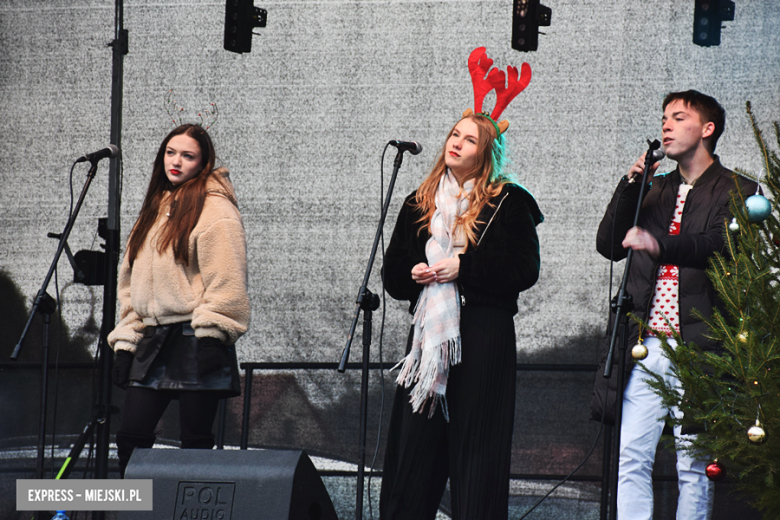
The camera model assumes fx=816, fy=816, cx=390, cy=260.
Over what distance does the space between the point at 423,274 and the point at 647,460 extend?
2.97ft

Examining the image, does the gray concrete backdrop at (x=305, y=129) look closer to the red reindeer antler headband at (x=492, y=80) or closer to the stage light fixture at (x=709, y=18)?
→ the stage light fixture at (x=709, y=18)

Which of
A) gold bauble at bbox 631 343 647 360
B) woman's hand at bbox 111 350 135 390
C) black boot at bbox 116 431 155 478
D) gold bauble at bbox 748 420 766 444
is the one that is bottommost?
black boot at bbox 116 431 155 478

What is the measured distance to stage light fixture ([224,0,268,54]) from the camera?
385cm

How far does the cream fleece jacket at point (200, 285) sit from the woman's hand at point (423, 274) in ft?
2.06

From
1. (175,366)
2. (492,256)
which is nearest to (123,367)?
(175,366)

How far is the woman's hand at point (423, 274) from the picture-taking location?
89.7 inches

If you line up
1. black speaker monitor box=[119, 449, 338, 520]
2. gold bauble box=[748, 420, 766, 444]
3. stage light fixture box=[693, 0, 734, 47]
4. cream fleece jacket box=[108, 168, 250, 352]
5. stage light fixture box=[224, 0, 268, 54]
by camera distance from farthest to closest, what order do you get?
stage light fixture box=[224, 0, 268, 54] < stage light fixture box=[693, 0, 734, 47] < cream fleece jacket box=[108, 168, 250, 352] < gold bauble box=[748, 420, 766, 444] < black speaker monitor box=[119, 449, 338, 520]

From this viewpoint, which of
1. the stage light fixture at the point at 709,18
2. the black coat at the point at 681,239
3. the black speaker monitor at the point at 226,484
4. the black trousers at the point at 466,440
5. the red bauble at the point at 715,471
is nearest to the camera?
the black speaker monitor at the point at 226,484

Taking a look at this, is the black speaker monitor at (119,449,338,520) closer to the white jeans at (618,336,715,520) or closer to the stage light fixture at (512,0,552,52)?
the white jeans at (618,336,715,520)

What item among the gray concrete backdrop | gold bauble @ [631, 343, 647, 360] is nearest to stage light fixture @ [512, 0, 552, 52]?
the gray concrete backdrop

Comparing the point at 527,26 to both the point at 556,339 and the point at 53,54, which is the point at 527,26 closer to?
the point at 556,339

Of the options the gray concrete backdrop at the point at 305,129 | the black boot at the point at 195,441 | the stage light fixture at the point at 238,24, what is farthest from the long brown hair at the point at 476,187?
the stage light fixture at the point at 238,24

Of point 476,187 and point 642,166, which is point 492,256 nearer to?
point 476,187

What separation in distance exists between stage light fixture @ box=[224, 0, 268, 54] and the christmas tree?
244cm
